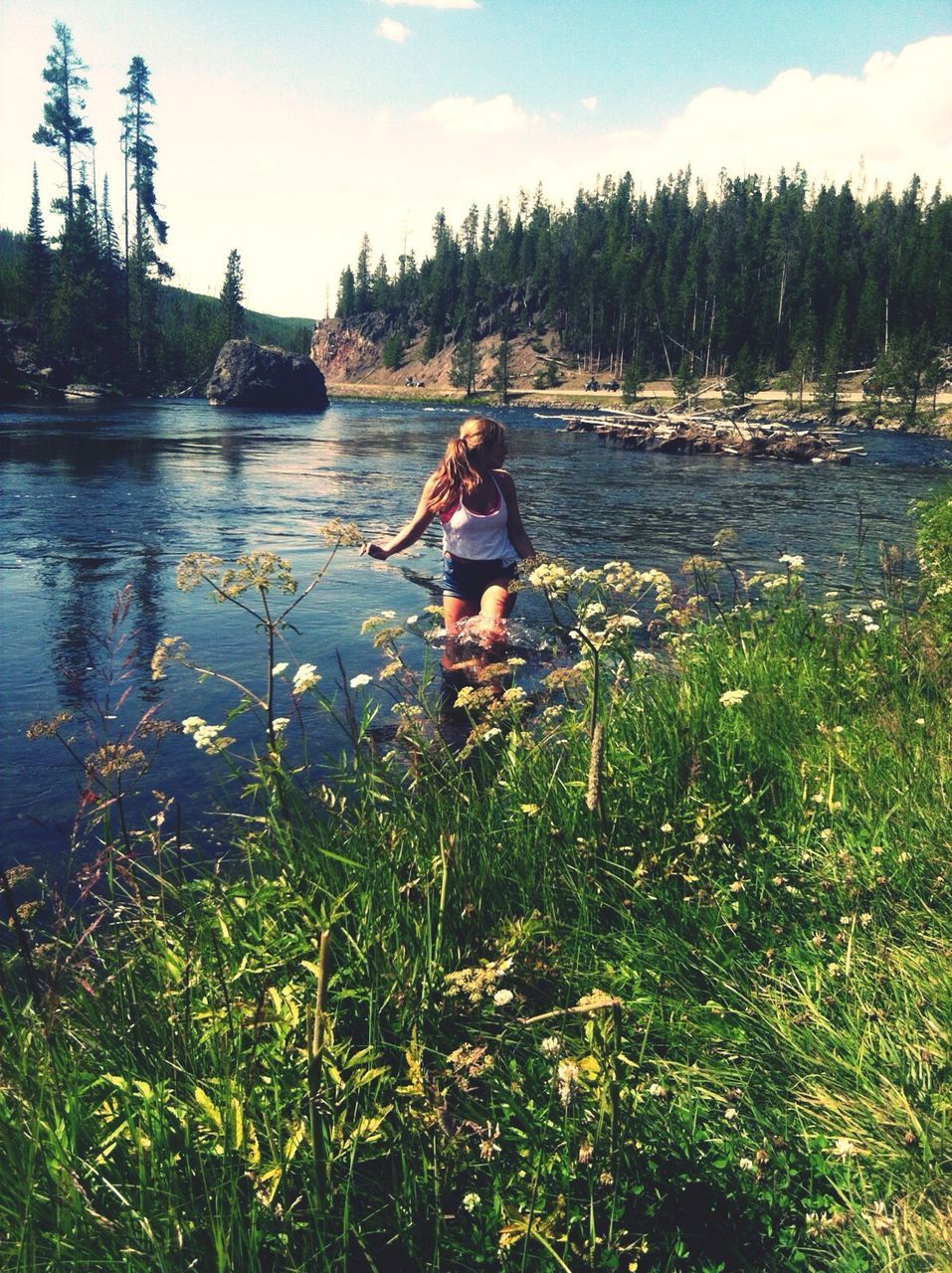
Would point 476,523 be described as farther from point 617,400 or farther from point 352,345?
point 352,345

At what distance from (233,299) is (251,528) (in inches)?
4110

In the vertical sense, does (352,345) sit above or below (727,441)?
above

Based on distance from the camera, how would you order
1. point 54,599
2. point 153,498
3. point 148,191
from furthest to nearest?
point 148,191 < point 153,498 < point 54,599

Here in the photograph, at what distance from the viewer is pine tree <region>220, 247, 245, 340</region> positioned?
106500 mm

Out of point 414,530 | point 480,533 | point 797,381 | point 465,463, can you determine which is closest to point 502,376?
point 797,381

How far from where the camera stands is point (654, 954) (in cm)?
289

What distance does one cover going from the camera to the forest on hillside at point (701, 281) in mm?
98625

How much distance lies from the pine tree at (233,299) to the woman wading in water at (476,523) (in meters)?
106

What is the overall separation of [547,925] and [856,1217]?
130 cm

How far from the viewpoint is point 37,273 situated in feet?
231

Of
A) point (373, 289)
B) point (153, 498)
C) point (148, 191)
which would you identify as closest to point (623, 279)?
point (148, 191)

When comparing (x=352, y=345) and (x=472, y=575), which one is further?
(x=352, y=345)

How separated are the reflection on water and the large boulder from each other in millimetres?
33795

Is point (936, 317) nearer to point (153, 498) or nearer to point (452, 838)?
point (153, 498)
